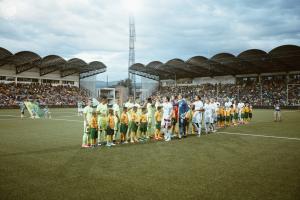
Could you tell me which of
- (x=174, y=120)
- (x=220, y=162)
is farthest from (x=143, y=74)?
(x=220, y=162)

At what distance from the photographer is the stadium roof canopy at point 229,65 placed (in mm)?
41756

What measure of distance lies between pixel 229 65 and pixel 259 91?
734 cm

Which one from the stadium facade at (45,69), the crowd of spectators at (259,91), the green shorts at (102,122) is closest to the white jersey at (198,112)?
the green shorts at (102,122)

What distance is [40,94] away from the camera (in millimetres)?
50344

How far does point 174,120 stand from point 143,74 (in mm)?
54442

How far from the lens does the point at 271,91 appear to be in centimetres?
4784

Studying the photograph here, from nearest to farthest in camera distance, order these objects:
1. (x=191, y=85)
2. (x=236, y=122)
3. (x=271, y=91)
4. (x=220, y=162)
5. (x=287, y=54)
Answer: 1. (x=220, y=162)
2. (x=236, y=122)
3. (x=287, y=54)
4. (x=271, y=91)
5. (x=191, y=85)

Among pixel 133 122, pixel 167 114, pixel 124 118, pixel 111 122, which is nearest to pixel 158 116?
pixel 167 114

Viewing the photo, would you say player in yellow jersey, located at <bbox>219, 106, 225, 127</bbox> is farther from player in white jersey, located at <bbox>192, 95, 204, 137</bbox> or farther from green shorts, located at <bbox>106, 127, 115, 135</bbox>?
green shorts, located at <bbox>106, 127, 115, 135</bbox>

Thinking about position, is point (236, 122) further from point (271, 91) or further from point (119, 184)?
point (271, 91)

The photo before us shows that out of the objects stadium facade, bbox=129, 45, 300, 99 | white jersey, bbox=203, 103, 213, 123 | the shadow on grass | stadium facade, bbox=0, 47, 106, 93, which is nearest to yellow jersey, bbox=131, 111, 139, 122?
the shadow on grass

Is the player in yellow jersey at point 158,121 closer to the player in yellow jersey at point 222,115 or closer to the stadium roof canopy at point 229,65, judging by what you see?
the player in yellow jersey at point 222,115

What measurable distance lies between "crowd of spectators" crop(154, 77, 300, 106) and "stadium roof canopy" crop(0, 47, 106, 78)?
900 inches

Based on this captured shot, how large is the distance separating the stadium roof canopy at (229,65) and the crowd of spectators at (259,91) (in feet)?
8.33
